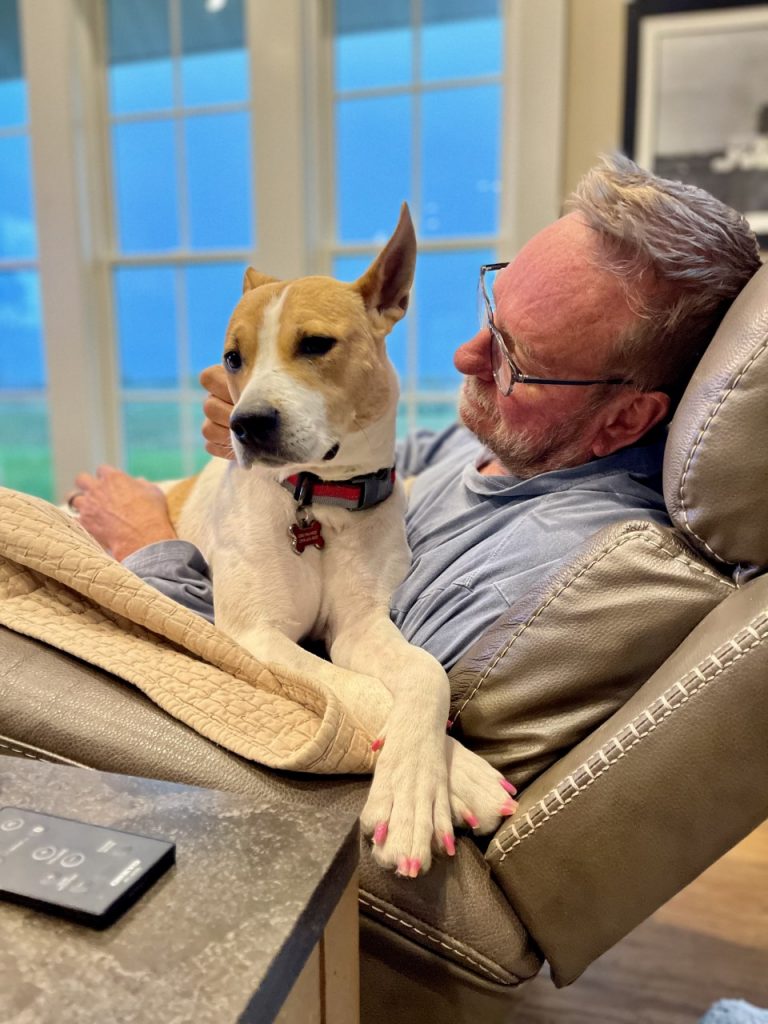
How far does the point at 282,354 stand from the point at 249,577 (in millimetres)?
378

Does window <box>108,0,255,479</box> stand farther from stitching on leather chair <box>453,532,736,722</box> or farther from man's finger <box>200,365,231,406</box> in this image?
stitching on leather chair <box>453,532,736,722</box>

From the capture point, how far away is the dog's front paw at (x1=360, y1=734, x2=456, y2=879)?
33.1 inches

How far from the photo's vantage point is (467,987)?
36.1 inches

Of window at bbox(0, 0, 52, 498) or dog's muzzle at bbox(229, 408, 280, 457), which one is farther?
window at bbox(0, 0, 52, 498)

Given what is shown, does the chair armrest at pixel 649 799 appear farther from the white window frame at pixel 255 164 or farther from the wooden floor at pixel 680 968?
the white window frame at pixel 255 164

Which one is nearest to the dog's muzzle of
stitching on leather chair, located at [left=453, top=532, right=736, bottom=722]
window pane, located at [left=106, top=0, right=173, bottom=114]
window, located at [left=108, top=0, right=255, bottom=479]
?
stitching on leather chair, located at [left=453, top=532, right=736, bottom=722]

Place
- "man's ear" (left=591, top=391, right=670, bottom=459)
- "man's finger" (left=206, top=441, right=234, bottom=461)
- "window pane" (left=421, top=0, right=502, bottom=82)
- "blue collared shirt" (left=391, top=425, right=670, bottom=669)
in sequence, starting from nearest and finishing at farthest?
"blue collared shirt" (left=391, top=425, right=670, bottom=669), "man's ear" (left=591, top=391, right=670, bottom=459), "man's finger" (left=206, top=441, right=234, bottom=461), "window pane" (left=421, top=0, right=502, bottom=82)

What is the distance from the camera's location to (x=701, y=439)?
3.05 ft

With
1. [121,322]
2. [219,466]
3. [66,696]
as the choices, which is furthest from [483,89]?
[66,696]

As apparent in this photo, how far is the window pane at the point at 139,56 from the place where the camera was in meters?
3.39

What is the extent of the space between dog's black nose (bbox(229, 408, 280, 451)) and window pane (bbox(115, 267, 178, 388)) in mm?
2660

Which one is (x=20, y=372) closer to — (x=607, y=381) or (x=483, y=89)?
(x=483, y=89)

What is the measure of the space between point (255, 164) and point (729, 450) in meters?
2.79

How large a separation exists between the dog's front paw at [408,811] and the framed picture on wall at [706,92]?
Result: 2.53 metres
